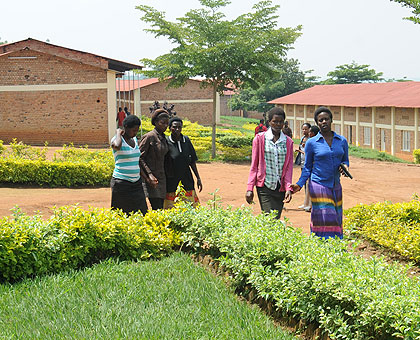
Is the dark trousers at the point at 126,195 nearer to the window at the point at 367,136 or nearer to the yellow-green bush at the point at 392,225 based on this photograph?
the yellow-green bush at the point at 392,225

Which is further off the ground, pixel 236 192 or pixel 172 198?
pixel 172 198

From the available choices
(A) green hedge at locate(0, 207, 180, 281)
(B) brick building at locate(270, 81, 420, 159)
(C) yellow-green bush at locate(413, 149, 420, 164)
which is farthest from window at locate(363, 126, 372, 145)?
(A) green hedge at locate(0, 207, 180, 281)

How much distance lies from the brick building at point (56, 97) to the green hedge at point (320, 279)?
64.4 ft

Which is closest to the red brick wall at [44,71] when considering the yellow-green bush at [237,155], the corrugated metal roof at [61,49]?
the corrugated metal roof at [61,49]

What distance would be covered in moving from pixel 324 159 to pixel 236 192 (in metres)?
7.82

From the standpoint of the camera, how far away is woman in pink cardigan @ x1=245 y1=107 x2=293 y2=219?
6957mm

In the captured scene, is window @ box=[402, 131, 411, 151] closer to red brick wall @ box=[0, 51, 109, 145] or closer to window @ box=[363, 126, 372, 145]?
window @ box=[363, 126, 372, 145]

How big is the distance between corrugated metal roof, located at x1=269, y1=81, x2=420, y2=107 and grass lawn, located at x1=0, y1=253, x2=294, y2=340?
24.0m

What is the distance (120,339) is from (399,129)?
28.1m

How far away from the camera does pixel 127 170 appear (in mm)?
7125

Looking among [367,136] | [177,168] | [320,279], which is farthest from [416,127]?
[320,279]

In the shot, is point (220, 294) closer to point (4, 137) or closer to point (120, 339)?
point (120, 339)

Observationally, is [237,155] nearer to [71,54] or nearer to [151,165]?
[71,54]

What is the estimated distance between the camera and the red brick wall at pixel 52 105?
25.0m
